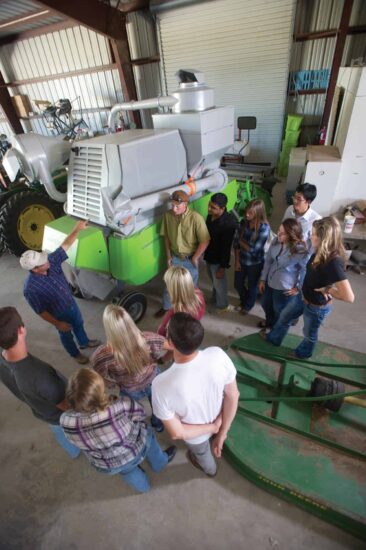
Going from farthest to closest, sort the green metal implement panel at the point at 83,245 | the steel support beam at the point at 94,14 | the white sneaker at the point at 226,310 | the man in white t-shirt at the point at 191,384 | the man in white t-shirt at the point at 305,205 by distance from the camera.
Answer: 1. the steel support beam at the point at 94,14
2. the white sneaker at the point at 226,310
3. the green metal implement panel at the point at 83,245
4. the man in white t-shirt at the point at 305,205
5. the man in white t-shirt at the point at 191,384

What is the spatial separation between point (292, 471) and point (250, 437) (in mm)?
342

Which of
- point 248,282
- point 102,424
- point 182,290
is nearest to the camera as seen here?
point 102,424

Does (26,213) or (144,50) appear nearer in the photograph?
(26,213)

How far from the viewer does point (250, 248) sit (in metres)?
2.94

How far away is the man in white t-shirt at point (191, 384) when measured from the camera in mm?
1254

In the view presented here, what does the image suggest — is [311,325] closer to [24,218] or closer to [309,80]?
[24,218]

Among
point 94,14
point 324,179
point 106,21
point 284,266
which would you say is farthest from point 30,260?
point 106,21

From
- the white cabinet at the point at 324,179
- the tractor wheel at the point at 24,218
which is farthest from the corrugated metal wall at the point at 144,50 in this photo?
the white cabinet at the point at 324,179

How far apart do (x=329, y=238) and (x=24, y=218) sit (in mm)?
4471

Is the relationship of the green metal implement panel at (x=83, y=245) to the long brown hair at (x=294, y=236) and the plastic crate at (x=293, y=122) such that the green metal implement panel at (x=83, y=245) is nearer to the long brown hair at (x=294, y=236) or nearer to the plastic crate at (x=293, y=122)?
the long brown hair at (x=294, y=236)

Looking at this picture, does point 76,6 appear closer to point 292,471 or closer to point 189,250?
point 189,250

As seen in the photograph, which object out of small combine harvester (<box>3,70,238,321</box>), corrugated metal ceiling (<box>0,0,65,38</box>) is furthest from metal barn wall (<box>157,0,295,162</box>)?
small combine harvester (<box>3,70,238,321</box>)

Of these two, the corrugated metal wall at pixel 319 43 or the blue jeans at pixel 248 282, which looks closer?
the blue jeans at pixel 248 282

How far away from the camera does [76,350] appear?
3066mm
